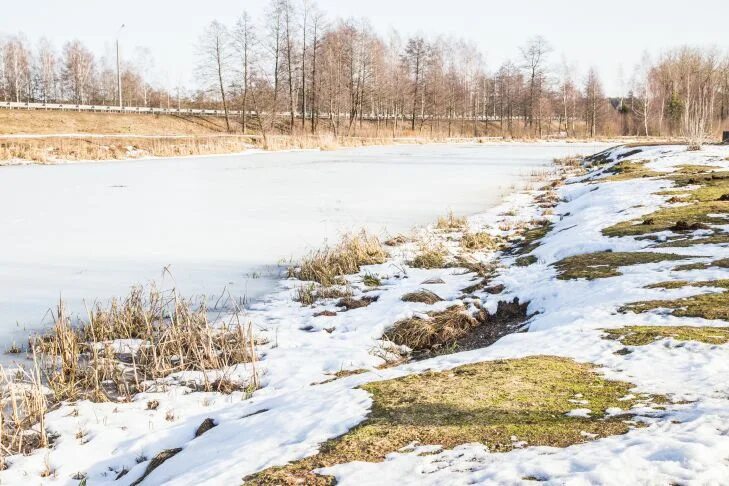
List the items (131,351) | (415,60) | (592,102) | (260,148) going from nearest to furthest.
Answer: (131,351), (260,148), (415,60), (592,102)

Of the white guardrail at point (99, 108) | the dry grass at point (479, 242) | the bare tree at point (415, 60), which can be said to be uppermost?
the bare tree at point (415, 60)

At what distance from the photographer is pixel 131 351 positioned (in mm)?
5945

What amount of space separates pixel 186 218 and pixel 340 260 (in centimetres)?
528

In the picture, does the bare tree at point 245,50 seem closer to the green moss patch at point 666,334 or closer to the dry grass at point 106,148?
the dry grass at point 106,148

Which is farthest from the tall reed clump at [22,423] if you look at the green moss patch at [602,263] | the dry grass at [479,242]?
the dry grass at [479,242]

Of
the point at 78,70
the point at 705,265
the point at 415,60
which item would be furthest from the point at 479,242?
the point at 78,70

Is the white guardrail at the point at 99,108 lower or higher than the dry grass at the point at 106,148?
higher

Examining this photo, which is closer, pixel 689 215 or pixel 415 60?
pixel 689 215

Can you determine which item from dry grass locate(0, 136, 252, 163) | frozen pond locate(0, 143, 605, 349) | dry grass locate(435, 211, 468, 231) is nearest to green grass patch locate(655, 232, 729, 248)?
dry grass locate(435, 211, 468, 231)

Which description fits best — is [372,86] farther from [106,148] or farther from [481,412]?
[481,412]

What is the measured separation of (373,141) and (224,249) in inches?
1478

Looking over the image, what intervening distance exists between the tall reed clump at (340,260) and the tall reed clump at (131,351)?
6.75ft

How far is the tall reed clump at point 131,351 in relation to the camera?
204 inches

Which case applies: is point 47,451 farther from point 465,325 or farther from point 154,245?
point 154,245
